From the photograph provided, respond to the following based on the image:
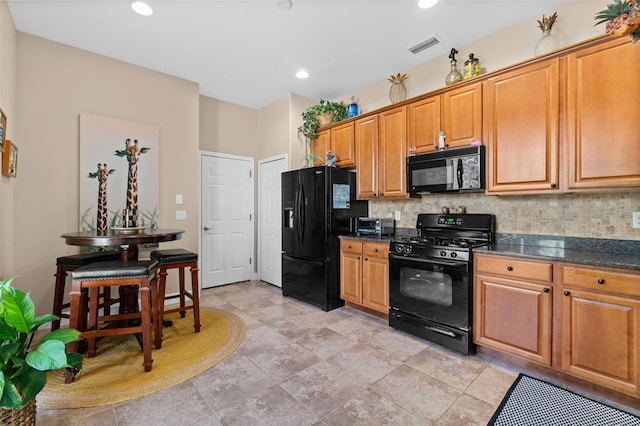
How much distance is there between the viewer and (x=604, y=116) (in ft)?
6.41

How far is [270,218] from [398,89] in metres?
2.62

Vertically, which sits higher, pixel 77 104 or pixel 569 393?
pixel 77 104

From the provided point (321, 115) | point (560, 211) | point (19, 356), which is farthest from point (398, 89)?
point (19, 356)

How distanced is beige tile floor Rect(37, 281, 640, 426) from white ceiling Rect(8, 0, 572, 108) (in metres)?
2.92

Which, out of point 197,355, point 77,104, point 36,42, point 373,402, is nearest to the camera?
point 373,402

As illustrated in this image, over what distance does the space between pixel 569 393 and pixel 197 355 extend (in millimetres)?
2687

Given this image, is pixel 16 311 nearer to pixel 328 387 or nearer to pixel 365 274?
pixel 328 387

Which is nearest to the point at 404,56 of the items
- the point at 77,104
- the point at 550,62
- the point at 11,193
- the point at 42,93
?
the point at 550,62

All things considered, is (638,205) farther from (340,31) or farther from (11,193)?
(11,193)

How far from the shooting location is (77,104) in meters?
3.10

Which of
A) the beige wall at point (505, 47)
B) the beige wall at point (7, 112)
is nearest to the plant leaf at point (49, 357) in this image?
the beige wall at point (7, 112)

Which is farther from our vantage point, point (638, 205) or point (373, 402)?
point (638, 205)

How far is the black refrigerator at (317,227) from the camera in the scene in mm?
3467

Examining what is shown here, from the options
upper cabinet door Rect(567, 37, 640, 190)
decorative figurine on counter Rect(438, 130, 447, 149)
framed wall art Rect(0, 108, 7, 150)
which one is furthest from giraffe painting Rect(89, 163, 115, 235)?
upper cabinet door Rect(567, 37, 640, 190)
